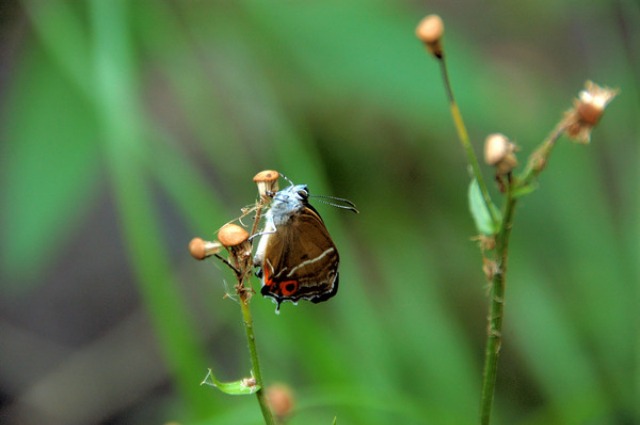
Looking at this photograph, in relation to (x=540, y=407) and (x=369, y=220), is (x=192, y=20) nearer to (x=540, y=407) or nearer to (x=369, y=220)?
(x=369, y=220)

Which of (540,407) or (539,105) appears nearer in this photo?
(540,407)

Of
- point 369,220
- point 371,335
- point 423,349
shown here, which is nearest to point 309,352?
point 371,335

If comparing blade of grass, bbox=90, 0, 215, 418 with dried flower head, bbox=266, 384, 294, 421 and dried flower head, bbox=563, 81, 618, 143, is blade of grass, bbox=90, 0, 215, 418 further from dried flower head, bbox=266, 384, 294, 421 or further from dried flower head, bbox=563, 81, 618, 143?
dried flower head, bbox=563, 81, 618, 143

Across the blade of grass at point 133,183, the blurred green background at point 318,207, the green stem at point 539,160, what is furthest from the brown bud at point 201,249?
the blade of grass at point 133,183

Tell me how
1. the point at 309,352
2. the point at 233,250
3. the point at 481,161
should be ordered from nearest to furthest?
the point at 233,250
the point at 309,352
the point at 481,161

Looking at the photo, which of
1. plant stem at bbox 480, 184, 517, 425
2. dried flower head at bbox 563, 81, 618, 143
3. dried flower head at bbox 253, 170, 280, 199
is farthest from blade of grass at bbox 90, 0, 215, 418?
dried flower head at bbox 563, 81, 618, 143
